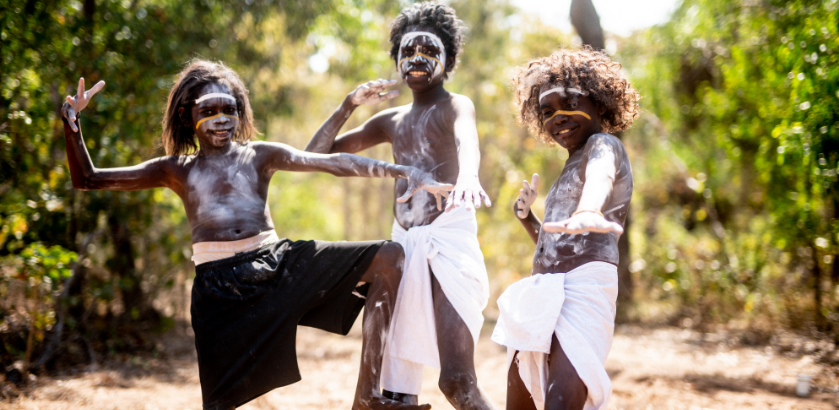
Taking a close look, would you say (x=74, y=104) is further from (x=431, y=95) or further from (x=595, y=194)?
(x=595, y=194)

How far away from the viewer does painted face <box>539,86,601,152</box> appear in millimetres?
2514

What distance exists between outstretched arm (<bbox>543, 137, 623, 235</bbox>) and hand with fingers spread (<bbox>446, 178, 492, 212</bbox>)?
1.41 feet

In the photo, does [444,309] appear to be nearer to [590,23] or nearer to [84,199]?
[84,199]

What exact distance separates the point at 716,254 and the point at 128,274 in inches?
262

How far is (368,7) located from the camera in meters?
9.83

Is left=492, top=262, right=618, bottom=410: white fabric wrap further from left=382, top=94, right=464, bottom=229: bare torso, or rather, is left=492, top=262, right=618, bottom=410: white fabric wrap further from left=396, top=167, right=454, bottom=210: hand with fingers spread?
left=382, top=94, right=464, bottom=229: bare torso

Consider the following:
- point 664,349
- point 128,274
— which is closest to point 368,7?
point 128,274

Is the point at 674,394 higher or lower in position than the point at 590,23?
lower

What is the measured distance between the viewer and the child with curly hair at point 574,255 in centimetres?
218

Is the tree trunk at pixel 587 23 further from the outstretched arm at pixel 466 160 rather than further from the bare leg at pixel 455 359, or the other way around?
the bare leg at pixel 455 359

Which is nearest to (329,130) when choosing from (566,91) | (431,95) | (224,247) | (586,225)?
(431,95)

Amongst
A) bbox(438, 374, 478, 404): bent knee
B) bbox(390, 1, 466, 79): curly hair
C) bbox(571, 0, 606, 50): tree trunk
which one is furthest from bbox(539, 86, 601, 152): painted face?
bbox(571, 0, 606, 50): tree trunk

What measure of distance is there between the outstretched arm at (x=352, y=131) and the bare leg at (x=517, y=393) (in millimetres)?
1480

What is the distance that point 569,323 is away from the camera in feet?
7.45
